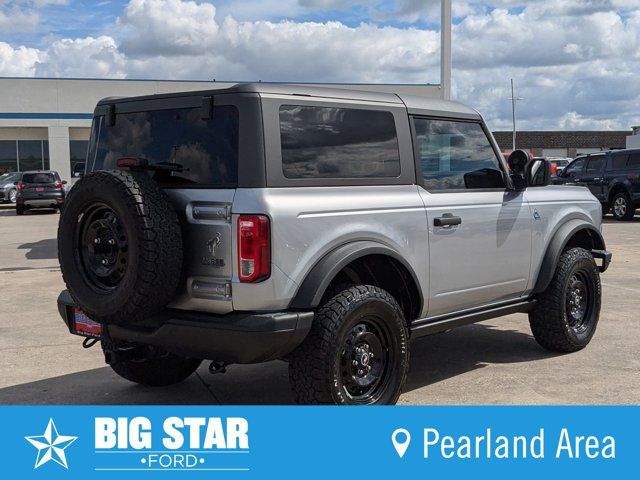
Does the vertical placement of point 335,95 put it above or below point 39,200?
above

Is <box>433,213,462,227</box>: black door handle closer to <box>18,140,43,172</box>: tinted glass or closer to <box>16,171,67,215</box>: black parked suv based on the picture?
<box>16,171,67,215</box>: black parked suv

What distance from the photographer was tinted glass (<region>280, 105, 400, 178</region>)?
425 cm

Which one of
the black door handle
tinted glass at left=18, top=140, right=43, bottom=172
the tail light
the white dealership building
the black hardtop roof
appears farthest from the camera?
tinted glass at left=18, top=140, right=43, bottom=172

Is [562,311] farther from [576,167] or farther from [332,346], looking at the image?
[576,167]

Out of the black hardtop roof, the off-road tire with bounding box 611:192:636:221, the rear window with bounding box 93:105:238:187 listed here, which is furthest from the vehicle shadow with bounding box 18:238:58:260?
the off-road tire with bounding box 611:192:636:221

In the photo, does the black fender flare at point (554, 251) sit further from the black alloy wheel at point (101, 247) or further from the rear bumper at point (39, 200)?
the rear bumper at point (39, 200)

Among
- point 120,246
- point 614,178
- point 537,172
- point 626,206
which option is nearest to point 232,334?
point 120,246

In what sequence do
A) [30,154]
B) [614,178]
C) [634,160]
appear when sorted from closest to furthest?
[634,160] → [614,178] → [30,154]

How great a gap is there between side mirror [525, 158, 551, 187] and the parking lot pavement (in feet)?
4.62

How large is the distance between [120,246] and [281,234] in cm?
87

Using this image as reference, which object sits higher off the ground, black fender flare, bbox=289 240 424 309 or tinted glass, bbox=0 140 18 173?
tinted glass, bbox=0 140 18 173

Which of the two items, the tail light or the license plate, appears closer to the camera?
the tail light

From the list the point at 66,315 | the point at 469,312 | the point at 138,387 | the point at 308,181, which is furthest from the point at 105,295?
the point at 469,312

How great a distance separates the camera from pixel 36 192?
25203 millimetres
